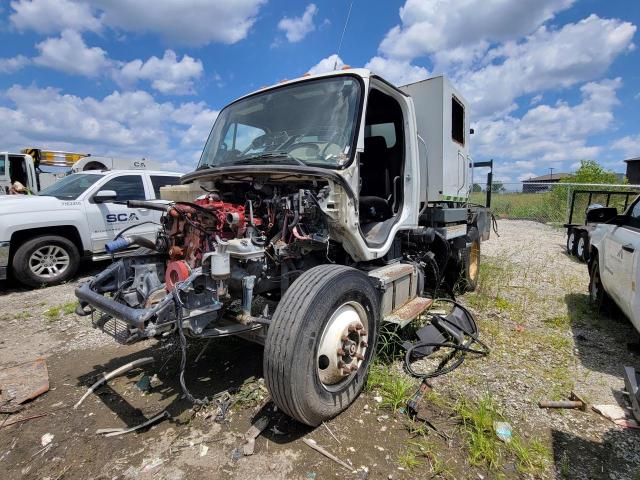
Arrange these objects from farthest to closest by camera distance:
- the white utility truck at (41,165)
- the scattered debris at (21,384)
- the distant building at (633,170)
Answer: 1. the distant building at (633,170)
2. the white utility truck at (41,165)
3. the scattered debris at (21,384)

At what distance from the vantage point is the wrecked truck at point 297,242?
2.57m

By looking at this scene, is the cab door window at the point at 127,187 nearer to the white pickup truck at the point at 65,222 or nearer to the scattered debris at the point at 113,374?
the white pickup truck at the point at 65,222

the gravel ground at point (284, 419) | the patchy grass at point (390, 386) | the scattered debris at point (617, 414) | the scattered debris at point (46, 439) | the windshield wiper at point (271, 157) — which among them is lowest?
the scattered debris at point (46, 439)

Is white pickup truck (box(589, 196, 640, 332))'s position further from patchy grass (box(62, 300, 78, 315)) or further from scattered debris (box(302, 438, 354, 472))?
patchy grass (box(62, 300, 78, 315))

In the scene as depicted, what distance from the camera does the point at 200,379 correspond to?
11.4 ft

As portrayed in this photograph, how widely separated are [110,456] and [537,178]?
72097 mm

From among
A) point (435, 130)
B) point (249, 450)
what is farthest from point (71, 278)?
point (435, 130)

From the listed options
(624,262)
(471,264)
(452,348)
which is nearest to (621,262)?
(624,262)

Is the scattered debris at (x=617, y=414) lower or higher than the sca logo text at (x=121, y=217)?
lower

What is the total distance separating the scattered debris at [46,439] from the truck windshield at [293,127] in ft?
8.47

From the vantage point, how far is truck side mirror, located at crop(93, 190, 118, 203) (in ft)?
20.5

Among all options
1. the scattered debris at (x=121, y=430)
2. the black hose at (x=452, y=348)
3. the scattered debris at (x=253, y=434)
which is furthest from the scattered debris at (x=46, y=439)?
the black hose at (x=452, y=348)

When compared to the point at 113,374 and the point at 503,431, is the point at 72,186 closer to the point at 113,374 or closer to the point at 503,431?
the point at 113,374

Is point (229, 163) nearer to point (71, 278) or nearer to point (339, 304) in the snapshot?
point (339, 304)
